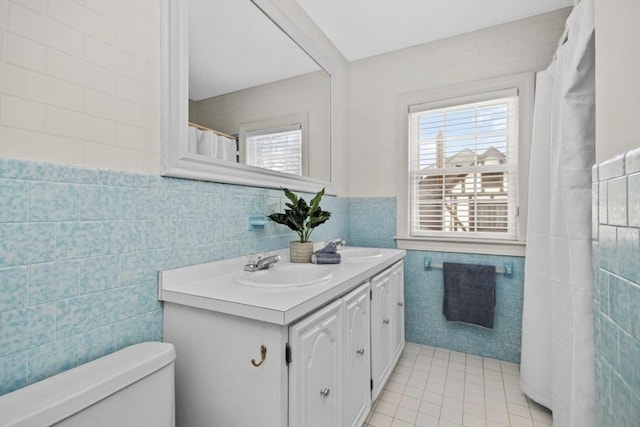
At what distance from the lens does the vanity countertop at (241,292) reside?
0.98 meters

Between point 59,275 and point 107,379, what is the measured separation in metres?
0.36

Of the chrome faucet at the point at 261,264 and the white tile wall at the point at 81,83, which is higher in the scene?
the white tile wall at the point at 81,83

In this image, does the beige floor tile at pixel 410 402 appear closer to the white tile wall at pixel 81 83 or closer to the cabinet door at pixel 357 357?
the cabinet door at pixel 357 357

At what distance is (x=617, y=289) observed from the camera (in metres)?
0.59

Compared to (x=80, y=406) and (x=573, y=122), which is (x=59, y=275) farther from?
(x=573, y=122)

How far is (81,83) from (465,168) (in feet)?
8.26

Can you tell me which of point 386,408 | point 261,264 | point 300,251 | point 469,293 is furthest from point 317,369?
point 469,293

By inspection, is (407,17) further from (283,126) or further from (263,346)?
(263,346)

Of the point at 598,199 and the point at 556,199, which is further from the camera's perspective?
the point at 556,199

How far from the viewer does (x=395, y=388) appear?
202cm

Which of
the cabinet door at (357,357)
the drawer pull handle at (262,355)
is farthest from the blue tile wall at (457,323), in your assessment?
the drawer pull handle at (262,355)

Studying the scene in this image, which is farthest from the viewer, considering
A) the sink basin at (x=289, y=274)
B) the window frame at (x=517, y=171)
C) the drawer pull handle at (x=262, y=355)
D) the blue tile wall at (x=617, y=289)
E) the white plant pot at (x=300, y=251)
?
the window frame at (x=517, y=171)

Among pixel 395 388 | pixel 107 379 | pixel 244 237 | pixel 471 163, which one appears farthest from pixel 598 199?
pixel 471 163

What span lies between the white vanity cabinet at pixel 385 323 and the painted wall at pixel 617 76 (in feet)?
4.15
